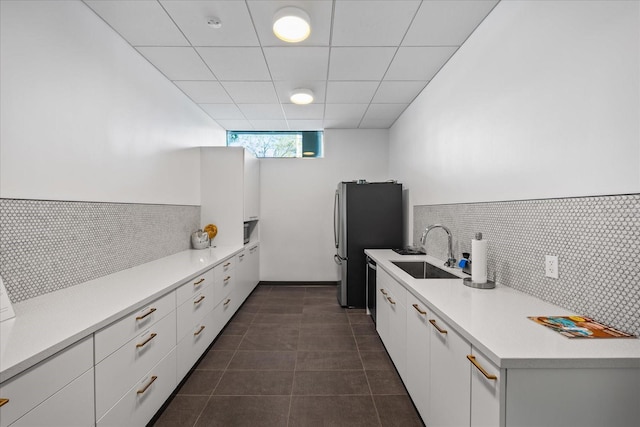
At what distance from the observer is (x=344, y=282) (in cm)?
401

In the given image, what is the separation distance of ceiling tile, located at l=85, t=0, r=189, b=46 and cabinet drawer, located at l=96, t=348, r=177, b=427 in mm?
2356

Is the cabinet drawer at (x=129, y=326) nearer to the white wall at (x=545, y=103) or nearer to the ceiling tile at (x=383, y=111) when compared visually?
the white wall at (x=545, y=103)

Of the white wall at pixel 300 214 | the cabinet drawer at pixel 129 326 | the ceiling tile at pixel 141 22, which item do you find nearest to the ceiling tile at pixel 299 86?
the ceiling tile at pixel 141 22

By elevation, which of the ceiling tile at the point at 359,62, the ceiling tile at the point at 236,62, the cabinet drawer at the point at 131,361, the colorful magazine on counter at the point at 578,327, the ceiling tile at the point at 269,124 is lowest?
the cabinet drawer at the point at 131,361

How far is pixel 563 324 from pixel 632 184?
1.97 ft

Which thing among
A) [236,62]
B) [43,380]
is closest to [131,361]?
[43,380]

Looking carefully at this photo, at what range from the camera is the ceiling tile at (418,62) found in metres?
2.62

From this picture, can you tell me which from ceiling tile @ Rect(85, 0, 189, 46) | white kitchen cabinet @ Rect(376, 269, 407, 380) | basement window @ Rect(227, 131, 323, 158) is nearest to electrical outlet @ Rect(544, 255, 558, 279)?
white kitchen cabinet @ Rect(376, 269, 407, 380)

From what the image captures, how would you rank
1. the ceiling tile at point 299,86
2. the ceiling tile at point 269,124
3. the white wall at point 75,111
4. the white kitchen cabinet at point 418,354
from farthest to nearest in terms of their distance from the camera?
the ceiling tile at point 269,124
the ceiling tile at point 299,86
the white kitchen cabinet at point 418,354
the white wall at point 75,111

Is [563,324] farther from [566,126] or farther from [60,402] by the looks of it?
[60,402]

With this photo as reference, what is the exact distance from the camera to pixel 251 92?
3.52 meters

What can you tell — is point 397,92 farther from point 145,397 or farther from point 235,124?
point 145,397

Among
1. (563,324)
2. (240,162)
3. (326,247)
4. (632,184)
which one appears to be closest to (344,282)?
(326,247)

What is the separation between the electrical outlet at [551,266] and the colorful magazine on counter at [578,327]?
24 centimetres
